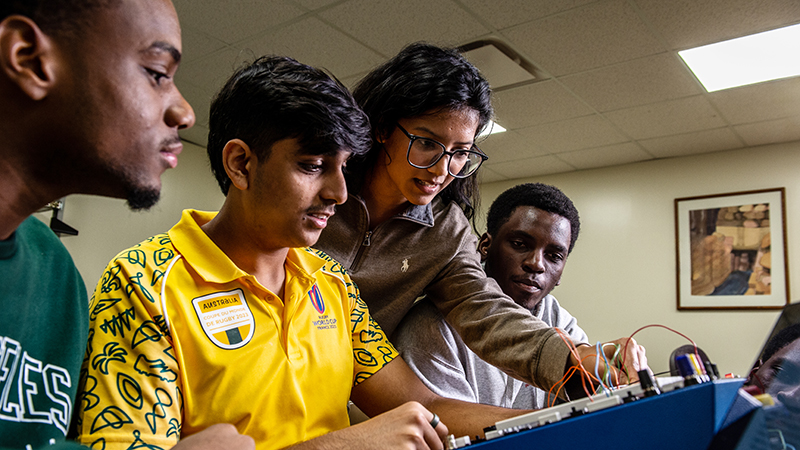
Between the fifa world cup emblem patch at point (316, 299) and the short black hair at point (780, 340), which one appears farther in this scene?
the fifa world cup emblem patch at point (316, 299)

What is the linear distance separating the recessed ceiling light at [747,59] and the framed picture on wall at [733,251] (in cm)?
159

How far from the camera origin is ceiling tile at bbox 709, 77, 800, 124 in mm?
3826

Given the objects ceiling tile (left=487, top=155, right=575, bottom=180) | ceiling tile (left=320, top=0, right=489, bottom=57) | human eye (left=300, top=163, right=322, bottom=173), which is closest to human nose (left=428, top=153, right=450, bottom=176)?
human eye (left=300, top=163, right=322, bottom=173)

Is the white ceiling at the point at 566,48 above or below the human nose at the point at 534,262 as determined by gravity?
above

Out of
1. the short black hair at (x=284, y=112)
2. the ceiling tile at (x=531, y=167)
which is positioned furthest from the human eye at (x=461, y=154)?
the ceiling tile at (x=531, y=167)

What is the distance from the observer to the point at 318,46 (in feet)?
11.6

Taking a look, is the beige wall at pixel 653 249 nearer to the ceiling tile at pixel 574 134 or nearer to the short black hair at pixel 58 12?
the ceiling tile at pixel 574 134

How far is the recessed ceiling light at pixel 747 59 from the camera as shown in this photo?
3.23m

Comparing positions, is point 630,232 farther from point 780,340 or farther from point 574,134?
point 780,340

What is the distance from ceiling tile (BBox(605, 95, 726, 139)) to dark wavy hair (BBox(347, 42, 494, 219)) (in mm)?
3273

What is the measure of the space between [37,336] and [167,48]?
1.36 ft

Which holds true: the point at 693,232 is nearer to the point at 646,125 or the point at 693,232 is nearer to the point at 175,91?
the point at 646,125

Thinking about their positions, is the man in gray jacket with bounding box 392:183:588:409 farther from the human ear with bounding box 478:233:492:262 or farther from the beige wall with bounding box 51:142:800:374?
the beige wall with bounding box 51:142:800:374

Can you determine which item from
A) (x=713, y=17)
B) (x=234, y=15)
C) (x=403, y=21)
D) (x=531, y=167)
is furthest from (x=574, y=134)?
(x=234, y=15)
